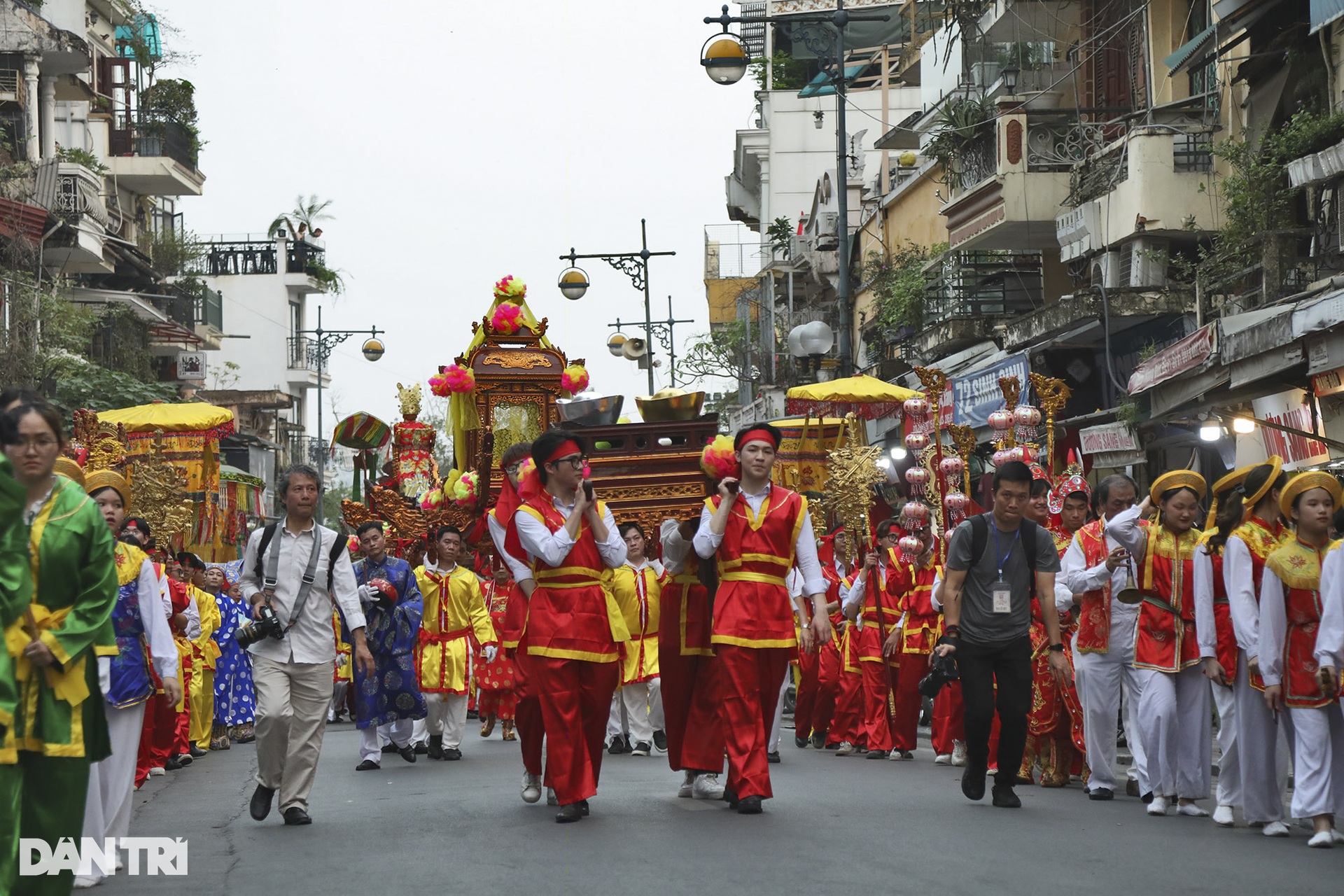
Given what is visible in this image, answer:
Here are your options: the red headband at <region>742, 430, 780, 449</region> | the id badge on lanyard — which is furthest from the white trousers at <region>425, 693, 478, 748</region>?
the id badge on lanyard

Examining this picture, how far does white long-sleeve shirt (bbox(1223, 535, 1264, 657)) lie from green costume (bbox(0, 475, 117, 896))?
5.72 meters

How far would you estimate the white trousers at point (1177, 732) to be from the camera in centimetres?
992

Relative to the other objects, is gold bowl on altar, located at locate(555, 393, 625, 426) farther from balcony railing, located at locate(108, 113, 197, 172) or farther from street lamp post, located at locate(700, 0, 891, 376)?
balcony railing, located at locate(108, 113, 197, 172)

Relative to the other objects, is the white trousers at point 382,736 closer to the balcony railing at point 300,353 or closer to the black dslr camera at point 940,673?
the black dslr camera at point 940,673

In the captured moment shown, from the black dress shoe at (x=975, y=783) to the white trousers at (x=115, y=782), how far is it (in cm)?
462

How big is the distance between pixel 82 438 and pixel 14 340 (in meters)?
16.4

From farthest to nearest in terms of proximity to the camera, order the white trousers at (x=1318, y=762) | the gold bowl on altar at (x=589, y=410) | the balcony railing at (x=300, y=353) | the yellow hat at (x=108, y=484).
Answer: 1. the balcony railing at (x=300, y=353)
2. the gold bowl on altar at (x=589, y=410)
3. the yellow hat at (x=108, y=484)
4. the white trousers at (x=1318, y=762)

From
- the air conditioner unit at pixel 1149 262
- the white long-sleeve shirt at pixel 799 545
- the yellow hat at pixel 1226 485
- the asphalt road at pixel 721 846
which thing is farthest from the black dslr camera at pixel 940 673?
the air conditioner unit at pixel 1149 262

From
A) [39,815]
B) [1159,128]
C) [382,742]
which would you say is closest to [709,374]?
[1159,128]

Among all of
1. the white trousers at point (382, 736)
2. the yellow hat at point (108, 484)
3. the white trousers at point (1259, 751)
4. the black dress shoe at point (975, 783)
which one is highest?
the yellow hat at point (108, 484)

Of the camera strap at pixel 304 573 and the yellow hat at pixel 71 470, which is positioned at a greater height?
the yellow hat at pixel 71 470

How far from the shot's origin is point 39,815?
598 cm

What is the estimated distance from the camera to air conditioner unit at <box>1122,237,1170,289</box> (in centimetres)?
2184

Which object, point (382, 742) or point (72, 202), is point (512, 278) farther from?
point (72, 202)
